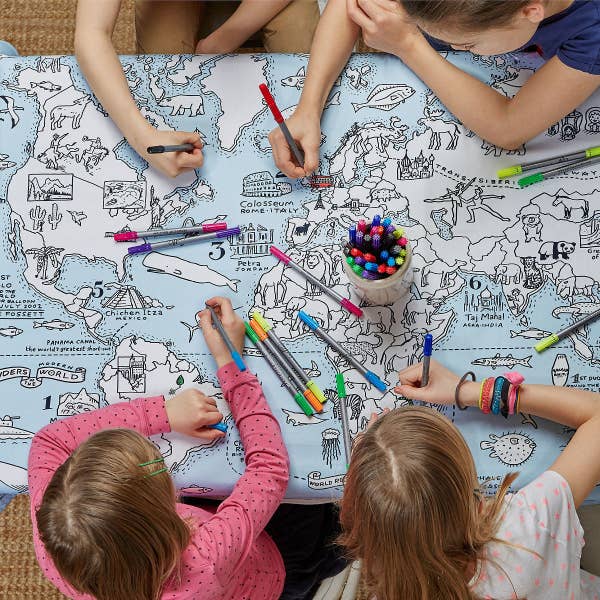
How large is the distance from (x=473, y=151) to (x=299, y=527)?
0.55 m

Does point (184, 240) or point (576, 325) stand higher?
point (184, 240)

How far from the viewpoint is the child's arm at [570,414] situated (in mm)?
821

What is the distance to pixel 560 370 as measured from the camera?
0.86 metres

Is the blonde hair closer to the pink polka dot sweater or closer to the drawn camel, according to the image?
the pink polka dot sweater

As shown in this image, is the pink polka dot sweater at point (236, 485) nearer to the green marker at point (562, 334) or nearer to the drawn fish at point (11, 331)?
the drawn fish at point (11, 331)

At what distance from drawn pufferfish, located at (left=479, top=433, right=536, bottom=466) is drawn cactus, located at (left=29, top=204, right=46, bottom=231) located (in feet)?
1.96

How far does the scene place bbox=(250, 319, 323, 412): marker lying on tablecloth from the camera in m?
0.87

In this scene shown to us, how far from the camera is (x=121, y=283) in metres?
0.91

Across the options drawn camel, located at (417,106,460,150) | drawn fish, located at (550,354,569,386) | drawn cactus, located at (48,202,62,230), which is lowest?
drawn fish, located at (550,354,569,386)

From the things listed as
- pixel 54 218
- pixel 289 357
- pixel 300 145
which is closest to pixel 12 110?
pixel 54 218

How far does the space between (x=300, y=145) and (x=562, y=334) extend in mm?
386

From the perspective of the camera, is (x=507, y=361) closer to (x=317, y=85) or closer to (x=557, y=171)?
(x=557, y=171)

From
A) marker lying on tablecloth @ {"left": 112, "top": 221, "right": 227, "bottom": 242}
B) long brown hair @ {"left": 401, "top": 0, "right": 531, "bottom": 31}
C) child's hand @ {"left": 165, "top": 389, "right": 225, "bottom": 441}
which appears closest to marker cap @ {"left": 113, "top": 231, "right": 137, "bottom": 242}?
marker lying on tablecloth @ {"left": 112, "top": 221, "right": 227, "bottom": 242}

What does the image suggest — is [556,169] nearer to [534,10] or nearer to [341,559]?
[534,10]
